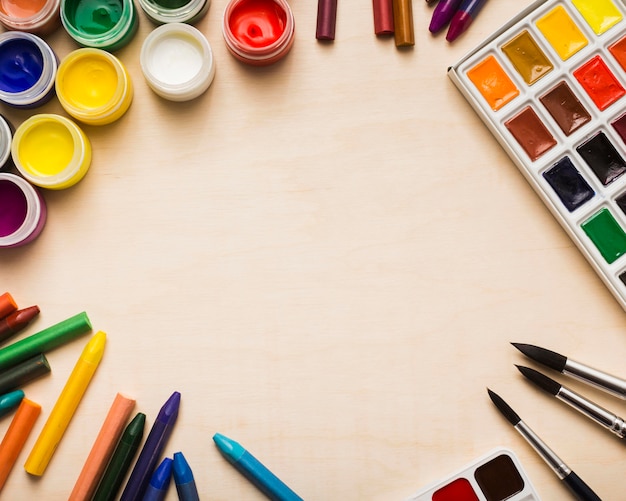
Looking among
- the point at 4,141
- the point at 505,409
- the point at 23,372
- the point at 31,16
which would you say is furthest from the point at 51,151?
the point at 505,409

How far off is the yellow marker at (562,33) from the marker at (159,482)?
74 centimetres

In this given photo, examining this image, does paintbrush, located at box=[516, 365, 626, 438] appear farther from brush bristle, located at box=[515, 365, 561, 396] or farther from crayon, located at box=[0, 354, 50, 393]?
crayon, located at box=[0, 354, 50, 393]

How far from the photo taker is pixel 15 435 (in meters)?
0.85

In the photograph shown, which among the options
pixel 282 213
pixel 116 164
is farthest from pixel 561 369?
pixel 116 164

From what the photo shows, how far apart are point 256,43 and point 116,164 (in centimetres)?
25

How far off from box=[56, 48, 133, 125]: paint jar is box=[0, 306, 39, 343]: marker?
26 centimetres

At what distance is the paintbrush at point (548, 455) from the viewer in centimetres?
83

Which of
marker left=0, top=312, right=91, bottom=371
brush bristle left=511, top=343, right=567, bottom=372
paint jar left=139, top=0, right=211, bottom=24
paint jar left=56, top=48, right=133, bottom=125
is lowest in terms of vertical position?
brush bristle left=511, top=343, right=567, bottom=372

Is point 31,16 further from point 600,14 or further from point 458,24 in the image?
point 600,14

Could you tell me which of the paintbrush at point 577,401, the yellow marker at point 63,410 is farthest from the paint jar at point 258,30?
the paintbrush at point 577,401

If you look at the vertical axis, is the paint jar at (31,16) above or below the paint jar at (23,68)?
above

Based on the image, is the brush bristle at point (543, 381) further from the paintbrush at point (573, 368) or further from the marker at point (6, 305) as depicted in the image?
the marker at point (6, 305)

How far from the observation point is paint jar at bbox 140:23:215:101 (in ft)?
2.80

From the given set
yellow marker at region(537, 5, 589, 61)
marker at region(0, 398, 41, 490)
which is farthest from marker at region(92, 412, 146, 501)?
yellow marker at region(537, 5, 589, 61)
